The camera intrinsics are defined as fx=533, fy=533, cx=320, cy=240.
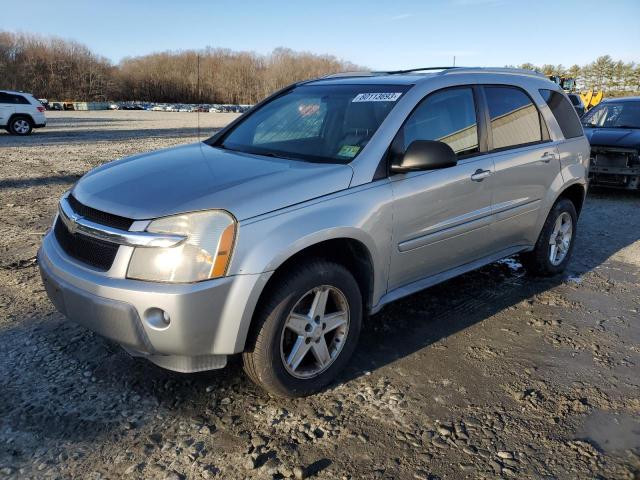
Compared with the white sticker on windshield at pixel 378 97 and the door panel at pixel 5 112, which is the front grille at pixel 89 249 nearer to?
the white sticker on windshield at pixel 378 97

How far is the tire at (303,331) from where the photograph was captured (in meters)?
2.68

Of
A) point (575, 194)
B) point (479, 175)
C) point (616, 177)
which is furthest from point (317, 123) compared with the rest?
point (616, 177)

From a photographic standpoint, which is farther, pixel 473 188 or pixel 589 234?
pixel 589 234

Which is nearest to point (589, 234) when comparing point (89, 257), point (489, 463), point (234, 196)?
point (489, 463)

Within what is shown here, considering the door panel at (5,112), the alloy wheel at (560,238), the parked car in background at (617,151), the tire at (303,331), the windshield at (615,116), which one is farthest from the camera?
the door panel at (5,112)

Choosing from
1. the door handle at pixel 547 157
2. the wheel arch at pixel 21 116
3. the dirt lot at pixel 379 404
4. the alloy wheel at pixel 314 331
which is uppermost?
the wheel arch at pixel 21 116

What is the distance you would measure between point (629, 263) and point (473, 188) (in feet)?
9.87

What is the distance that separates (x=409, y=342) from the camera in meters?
3.66

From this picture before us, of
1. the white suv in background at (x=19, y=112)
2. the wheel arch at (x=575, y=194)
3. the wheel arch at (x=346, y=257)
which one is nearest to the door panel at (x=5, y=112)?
the white suv in background at (x=19, y=112)


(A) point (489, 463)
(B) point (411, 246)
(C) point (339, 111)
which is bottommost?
(A) point (489, 463)

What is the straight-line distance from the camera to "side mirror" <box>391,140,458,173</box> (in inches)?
123

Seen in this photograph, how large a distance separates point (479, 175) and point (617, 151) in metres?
6.55

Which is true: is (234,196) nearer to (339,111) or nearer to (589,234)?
(339,111)

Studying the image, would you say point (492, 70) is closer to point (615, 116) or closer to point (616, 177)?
point (616, 177)
